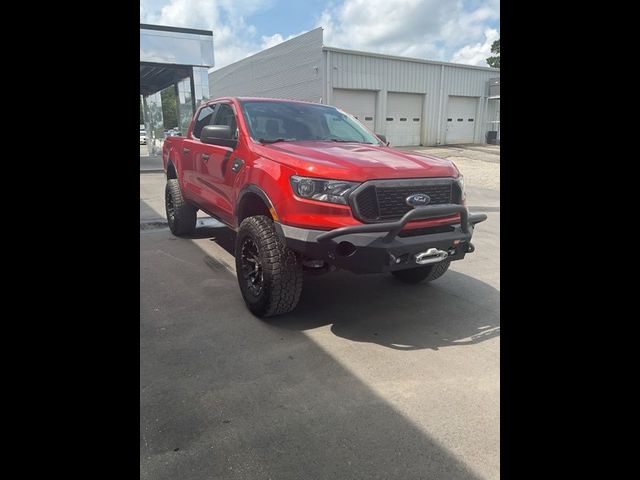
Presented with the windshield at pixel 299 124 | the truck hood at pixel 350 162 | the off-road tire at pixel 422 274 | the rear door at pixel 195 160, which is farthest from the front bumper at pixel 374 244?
the rear door at pixel 195 160

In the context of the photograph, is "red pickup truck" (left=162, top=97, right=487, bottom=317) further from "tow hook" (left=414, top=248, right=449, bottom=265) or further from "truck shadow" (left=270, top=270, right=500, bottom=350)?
"truck shadow" (left=270, top=270, right=500, bottom=350)

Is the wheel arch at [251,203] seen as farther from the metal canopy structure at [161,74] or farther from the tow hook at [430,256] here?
the metal canopy structure at [161,74]

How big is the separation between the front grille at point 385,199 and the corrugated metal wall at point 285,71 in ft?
66.9

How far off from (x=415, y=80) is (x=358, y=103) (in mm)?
4401

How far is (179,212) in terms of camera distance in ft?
20.4

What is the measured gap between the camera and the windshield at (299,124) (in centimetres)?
423

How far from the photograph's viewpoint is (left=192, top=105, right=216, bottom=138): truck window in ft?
17.5

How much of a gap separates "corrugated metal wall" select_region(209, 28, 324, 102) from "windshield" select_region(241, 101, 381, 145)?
735 inches

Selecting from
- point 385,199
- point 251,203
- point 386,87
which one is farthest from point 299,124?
point 386,87

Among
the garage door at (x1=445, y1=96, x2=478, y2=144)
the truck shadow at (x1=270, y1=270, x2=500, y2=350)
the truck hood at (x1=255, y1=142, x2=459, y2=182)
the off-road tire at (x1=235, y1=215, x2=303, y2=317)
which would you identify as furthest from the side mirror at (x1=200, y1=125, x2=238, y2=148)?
the garage door at (x1=445, y1=96, x2=478, y2=144)

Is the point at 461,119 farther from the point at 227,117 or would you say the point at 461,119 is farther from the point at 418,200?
the point at 418,200
